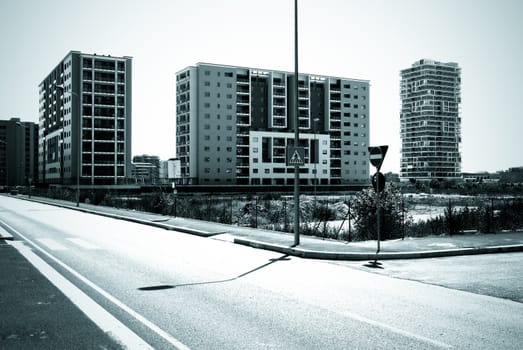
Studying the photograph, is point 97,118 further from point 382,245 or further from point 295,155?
point 382,245

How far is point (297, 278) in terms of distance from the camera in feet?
31.9

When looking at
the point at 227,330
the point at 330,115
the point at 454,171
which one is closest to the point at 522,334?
the point at 227,330

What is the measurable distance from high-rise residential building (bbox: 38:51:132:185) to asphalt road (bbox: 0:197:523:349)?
90.1m

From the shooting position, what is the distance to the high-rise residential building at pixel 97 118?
319 ft

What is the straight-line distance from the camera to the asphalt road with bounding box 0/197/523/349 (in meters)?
5.59

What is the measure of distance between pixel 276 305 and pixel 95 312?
2661 mm

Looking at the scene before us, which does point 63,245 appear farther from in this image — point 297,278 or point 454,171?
point 454,171

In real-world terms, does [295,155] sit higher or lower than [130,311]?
higher

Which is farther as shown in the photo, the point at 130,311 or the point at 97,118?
the point at 97,118

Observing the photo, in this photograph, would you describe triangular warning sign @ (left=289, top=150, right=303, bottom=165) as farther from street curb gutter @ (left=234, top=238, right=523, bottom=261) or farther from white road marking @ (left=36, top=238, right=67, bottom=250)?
white road marking @ (left=36, top=238, right=67, bottom=250)

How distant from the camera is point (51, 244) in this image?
48.0 feet

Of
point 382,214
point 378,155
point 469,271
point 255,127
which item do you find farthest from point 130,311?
point 255,127

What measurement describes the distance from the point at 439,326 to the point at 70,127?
338 feet

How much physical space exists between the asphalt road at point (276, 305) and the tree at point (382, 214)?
22.9 ft
